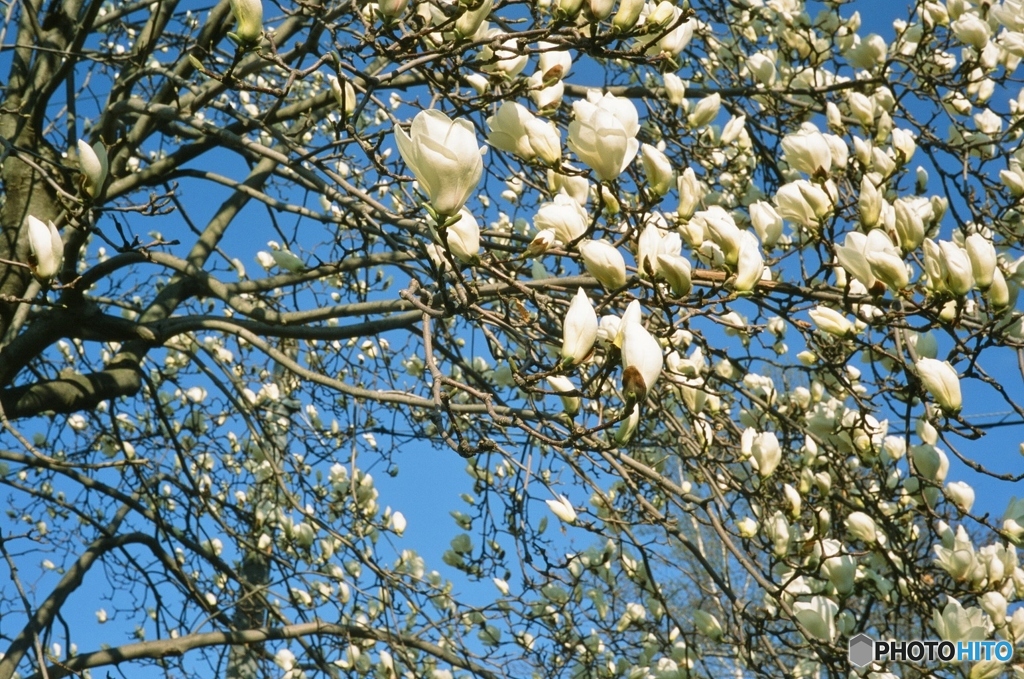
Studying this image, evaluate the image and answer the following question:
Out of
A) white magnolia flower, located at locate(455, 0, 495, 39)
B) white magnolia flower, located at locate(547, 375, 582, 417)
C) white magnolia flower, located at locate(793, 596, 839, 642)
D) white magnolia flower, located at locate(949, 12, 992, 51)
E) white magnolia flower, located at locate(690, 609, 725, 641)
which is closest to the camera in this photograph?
white magnolia flower, located at locate(455, 0, 495, 39)

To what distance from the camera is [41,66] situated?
2.60 m

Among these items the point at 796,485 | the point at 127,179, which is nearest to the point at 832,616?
the point at 796,485

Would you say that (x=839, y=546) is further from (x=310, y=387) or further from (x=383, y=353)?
(x=310, y=387)

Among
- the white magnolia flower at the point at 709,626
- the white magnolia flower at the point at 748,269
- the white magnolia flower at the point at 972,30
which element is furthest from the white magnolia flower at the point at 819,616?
the white magnolia flower at the point at 972,30

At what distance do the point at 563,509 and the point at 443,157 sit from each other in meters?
1.22

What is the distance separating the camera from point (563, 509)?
6.59 ft

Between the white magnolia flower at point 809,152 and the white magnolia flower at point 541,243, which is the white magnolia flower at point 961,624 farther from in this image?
the white magnolia flower at point 541,243

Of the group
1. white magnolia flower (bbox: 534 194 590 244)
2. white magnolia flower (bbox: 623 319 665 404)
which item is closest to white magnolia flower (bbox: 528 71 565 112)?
white magnolia flower (bbox: 534 194 590 244)

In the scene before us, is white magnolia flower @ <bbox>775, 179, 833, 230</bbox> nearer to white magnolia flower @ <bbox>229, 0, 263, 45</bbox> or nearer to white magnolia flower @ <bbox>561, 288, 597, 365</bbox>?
white magnolia flower @ <bbox>561, 288, 597, 365</bbox>

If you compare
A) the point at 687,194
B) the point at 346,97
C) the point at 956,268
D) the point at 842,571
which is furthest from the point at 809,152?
the point at 842,571

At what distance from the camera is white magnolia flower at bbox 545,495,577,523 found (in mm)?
1999

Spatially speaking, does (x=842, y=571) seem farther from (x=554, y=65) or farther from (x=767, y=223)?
(x=554, y=65)

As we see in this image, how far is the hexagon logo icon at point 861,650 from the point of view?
180 centimetres

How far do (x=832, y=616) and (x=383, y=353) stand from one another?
1.84m
